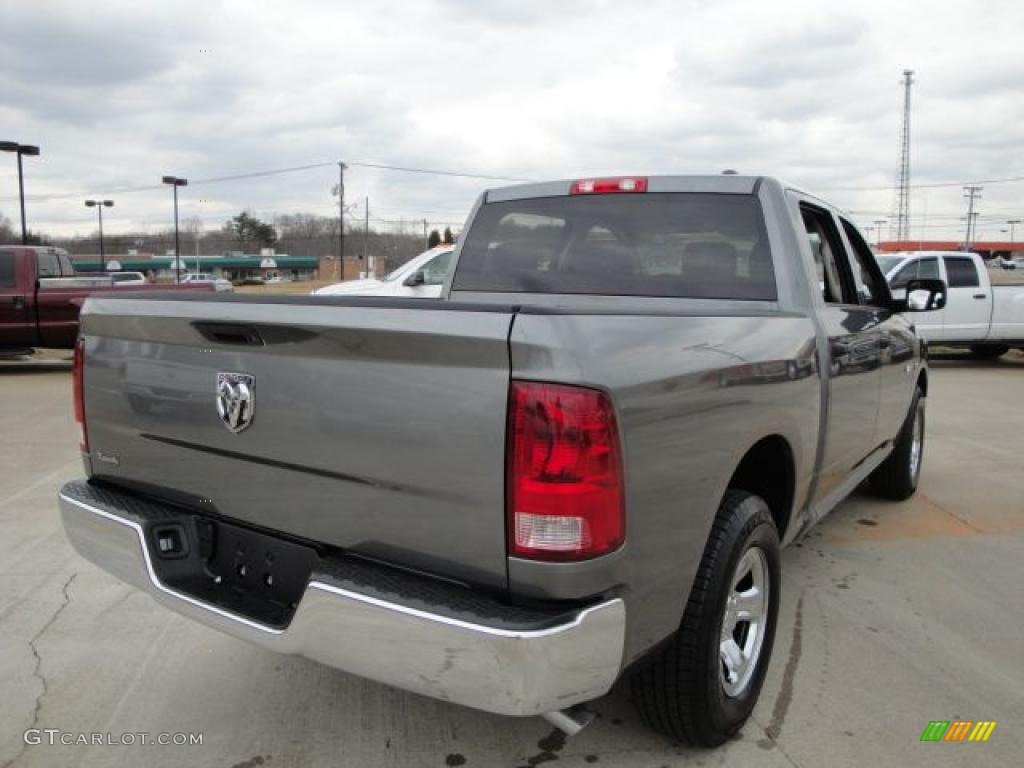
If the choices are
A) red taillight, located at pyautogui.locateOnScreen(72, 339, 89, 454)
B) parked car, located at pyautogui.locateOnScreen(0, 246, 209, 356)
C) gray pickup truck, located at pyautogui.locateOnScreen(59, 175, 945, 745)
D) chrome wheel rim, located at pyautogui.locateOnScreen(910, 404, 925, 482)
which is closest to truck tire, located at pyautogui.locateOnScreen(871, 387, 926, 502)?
chrome wheel rim, located at pyautogui.locateOnScreen(910, 404, 925, 482)

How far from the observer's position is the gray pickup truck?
1.93 meters

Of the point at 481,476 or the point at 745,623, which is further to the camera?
the point at 745,623

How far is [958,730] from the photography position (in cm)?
279

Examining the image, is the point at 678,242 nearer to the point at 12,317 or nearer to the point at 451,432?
the point at 451,432

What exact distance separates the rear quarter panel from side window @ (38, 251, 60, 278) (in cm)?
1255

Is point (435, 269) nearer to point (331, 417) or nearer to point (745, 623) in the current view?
point (745, 623)

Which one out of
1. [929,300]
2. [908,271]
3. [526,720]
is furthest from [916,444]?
[908,271]

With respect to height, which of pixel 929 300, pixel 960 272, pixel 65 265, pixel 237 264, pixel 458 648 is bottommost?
pixel 458 648

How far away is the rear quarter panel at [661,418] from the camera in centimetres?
193

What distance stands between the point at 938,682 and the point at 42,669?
3464mm

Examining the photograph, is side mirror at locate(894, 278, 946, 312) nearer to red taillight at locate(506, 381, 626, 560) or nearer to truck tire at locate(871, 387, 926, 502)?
truck tire at locate(871, 387, 926, 502)

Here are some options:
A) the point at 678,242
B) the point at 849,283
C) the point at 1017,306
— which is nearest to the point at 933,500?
the point at 849,283

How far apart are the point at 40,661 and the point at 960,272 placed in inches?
572

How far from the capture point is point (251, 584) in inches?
97.7
